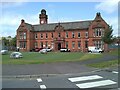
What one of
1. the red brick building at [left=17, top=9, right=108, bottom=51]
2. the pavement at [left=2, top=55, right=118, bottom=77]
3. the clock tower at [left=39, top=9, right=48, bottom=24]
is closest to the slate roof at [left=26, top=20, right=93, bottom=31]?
the red brick building at [left=17, top=9, right=108, bottom=51]

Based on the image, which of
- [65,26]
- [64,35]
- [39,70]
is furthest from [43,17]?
[39,70]

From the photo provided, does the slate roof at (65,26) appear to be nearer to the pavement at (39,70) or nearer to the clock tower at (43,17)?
the clock tower at (43,17)

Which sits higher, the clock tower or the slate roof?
the clock tower

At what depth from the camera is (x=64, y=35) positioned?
77500mm

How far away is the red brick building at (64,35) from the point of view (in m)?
71.1

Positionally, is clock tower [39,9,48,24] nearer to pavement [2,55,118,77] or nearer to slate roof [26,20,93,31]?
slate roof [26,20,93,31]

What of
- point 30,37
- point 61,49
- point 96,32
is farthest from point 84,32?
point 30,37

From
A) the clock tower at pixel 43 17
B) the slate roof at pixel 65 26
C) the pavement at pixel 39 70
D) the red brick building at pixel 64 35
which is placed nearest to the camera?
the pavement at pixel 39 70

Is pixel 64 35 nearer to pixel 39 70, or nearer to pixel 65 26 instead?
pixel 65 26

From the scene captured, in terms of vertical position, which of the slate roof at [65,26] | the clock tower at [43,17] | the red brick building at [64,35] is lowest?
the red brick building at [64,35]

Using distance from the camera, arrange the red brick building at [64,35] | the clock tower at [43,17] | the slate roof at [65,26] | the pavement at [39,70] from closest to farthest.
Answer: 1. the pavement at [39,70]
2. the red brick building at [64,35]
3. the slate roof at [65,26]
4. the clock tower at [43,17]

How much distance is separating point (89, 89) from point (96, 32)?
6157 centimetres

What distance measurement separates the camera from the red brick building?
233 ft

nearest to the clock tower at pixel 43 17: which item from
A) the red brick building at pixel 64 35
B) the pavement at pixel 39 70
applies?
the red brick building at pixel 64 35
